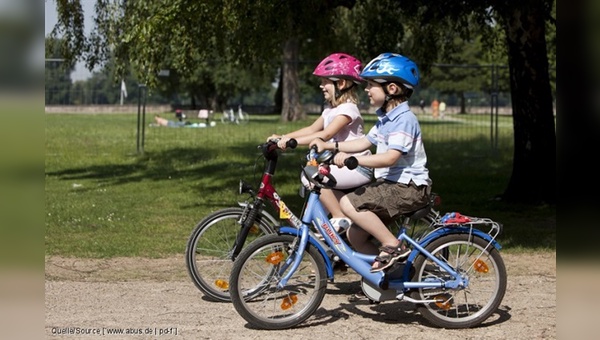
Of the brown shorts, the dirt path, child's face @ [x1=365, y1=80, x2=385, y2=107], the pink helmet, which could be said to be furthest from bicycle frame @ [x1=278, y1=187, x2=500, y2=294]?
the pink helmet

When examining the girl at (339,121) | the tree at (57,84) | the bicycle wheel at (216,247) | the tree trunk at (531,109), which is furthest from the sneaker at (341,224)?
the tree at (57,84)

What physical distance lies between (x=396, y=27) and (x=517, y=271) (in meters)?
9.97

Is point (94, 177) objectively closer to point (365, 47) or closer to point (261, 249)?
point (365, 47)

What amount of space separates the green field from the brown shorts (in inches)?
45.6

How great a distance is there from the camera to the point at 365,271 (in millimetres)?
6047

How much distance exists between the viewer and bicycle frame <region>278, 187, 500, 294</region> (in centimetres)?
598

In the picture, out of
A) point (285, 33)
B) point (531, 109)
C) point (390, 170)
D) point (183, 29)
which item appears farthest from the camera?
point (285, 33)

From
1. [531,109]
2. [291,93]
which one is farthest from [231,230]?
[291,93]

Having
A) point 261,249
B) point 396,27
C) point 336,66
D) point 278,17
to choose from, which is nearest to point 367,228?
point 261,249

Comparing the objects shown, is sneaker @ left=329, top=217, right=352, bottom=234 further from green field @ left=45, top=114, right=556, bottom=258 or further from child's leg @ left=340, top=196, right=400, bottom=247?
green field @ left=45, top=114, right=556, bottom=258

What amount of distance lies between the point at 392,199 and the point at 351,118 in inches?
36.7

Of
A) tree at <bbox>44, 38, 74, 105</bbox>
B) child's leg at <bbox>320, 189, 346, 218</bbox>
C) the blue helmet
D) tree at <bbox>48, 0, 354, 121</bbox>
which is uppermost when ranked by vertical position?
tree at <bbox>48, 0, 354, 121</bbox>

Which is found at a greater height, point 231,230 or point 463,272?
point 231,230

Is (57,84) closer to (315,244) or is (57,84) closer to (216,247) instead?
(216,247)
